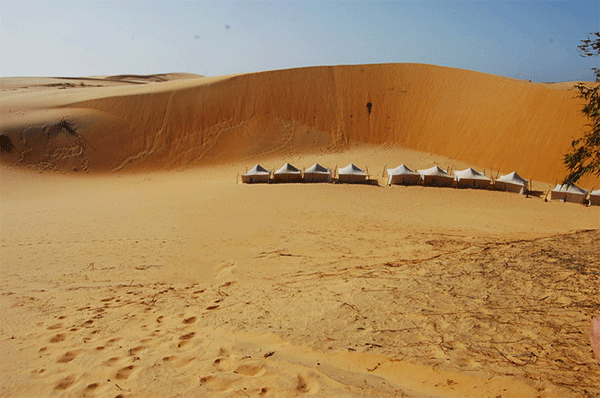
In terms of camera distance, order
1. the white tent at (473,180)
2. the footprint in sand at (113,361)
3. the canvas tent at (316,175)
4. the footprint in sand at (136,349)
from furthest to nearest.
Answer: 1. the canvas tent at (316,175)
2. the white tent at (473,180)
3. the footprint in sand at (136,349)
4. the footprint in sand at (113,361)

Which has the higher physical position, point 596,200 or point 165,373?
point 596,200

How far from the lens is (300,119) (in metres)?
34.4

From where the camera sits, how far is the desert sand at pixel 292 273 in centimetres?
512

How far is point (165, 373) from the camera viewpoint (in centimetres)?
518

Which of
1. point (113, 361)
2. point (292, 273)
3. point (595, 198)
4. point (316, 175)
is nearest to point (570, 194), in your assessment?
point (595, 198)

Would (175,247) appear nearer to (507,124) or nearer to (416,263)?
(416,263)

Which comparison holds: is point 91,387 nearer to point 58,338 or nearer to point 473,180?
point 58,338

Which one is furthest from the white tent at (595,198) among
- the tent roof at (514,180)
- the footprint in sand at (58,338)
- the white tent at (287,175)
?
the footprint in sand at (58,338)

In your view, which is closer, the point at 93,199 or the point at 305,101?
the point at 93,199

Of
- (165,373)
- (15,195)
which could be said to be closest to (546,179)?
(165,373)

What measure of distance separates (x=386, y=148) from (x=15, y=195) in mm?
23521

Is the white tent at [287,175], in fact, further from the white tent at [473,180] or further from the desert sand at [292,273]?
the white tent at [473,180]

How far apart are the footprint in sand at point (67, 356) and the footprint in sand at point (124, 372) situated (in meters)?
0.86

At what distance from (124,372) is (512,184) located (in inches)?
868
